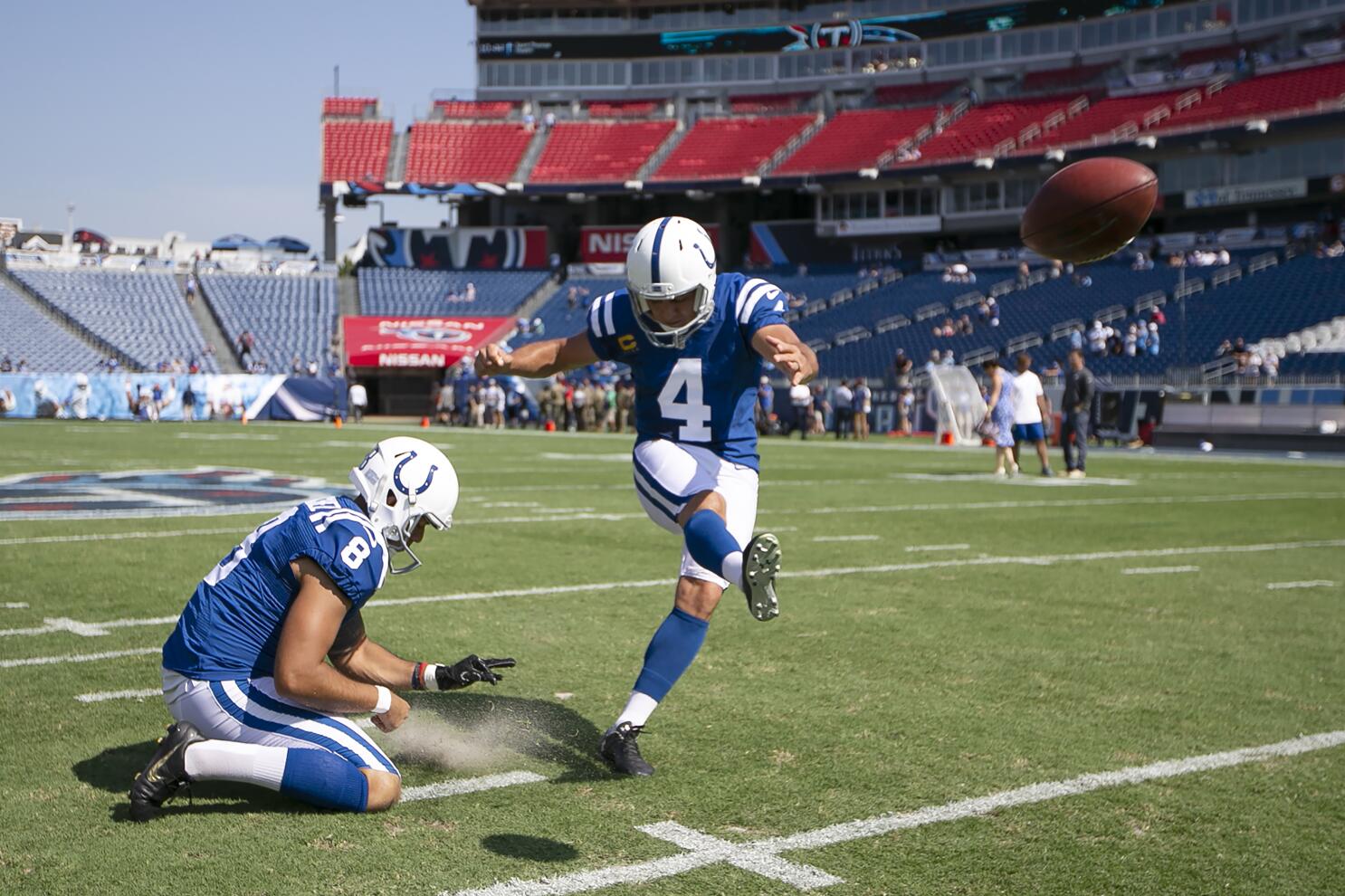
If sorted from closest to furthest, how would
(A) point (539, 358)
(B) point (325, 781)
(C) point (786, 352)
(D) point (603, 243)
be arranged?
(B) point (325, 781), (C) point (786, 352), (A) point (539, 358), (D) point (603, 243)

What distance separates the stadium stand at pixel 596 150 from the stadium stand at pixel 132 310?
1534 cm

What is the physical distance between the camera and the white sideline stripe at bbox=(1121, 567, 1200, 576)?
8273 millimetres

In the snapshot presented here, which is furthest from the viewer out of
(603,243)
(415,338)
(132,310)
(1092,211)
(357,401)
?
(603,243)

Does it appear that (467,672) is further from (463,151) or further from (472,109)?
(472,109)

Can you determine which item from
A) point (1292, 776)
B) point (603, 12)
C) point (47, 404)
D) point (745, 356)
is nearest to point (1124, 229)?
point (745, 356)

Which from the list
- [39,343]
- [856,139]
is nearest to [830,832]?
[39,343]

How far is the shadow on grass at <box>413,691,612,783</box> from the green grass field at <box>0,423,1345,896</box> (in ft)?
0.05

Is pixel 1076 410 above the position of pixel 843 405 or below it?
below

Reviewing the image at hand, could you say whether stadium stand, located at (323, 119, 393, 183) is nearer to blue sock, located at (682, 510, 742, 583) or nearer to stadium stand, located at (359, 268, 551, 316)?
stadium stand, located at (359, 268, 551, 316)

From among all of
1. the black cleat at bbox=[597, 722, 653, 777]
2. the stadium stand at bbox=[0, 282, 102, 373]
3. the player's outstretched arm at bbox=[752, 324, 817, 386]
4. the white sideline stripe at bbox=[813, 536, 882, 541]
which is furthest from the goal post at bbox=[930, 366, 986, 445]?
the stadium stand at bbox=[0, 282, 102, 373]

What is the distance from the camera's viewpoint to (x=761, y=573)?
11.8ft

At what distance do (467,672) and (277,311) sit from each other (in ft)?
153

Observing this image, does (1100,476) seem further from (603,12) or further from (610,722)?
(603,12)

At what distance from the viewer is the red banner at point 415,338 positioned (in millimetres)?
46438
